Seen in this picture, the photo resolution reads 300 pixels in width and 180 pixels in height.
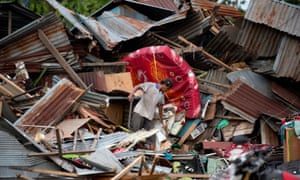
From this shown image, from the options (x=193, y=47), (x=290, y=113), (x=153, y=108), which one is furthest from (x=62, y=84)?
(x=290, y=113)

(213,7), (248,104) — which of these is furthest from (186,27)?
(248,104)

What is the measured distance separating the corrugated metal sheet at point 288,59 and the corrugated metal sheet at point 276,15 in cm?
31

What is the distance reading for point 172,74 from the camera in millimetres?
13016

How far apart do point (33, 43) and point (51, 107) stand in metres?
2.31

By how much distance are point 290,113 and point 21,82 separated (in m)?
5.83

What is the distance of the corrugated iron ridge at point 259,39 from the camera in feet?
45.2

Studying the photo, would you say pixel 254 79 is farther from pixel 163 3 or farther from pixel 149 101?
pixel 163 3

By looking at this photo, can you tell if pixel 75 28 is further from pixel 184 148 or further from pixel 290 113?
pixel 290 113

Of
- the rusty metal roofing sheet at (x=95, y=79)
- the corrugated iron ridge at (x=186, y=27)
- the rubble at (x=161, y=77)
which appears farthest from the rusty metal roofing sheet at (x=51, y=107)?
the corrugated iron ridge at (x=186, y=27)

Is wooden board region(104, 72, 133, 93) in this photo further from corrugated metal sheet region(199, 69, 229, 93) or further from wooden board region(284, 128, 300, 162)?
wooden board region(284, 128, 300, 162)

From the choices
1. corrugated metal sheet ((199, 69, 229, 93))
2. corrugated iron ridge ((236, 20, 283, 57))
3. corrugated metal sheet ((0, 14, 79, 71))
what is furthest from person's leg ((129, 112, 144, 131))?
corrugated iron ridge ((236, 20, 283, 57))

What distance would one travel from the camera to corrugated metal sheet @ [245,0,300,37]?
42.4ft

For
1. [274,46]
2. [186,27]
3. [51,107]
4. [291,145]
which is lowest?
[291,145]

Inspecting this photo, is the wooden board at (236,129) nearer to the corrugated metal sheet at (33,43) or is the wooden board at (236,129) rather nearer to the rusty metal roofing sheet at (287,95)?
the rusty metal roofing sheet at (287,95)
